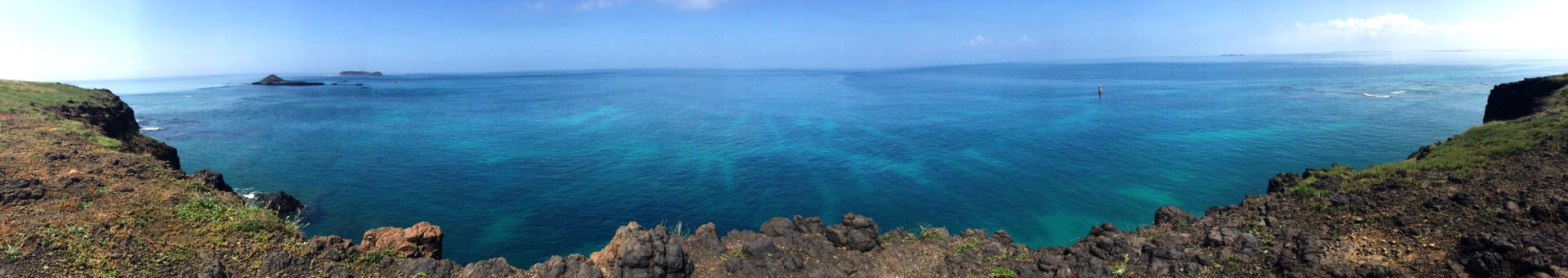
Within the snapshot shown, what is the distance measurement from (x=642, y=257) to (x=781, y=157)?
34.8 m

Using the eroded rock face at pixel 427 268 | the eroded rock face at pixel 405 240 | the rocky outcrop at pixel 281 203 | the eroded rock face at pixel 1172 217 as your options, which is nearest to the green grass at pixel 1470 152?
the eroded rock face at pixel 1172 217

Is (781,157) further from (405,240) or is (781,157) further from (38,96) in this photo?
(38,96)

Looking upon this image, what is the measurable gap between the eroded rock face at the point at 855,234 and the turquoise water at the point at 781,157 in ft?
41.8

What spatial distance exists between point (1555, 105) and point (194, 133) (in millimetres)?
122322

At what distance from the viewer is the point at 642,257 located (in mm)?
19516

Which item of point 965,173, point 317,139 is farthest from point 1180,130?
point 317,139

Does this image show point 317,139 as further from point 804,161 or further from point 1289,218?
point 1289,218

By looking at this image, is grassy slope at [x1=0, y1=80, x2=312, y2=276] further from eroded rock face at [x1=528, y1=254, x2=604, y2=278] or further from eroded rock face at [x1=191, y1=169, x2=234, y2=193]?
eroded rock face at [x1=528, y1=254, x2=604, y2=278]

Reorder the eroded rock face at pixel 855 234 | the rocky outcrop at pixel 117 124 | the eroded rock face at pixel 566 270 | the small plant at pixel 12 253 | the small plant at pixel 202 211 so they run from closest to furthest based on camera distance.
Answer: the small plant at pixel 12 253 → the eroded rock face at pixel 566 270 → the small plant at pixel 202 211 → the eroded rock face at pixel 855 234 → the rocky outcrop at pixel 117 124

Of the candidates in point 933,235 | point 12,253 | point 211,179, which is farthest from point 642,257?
point 211,179

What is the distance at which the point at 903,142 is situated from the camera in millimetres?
61969

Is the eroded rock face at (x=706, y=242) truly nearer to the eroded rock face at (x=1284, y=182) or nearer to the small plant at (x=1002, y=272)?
the small plant at (x=1002, y=272)

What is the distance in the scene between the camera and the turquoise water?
36906 millimetres

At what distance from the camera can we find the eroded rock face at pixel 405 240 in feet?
65.8
